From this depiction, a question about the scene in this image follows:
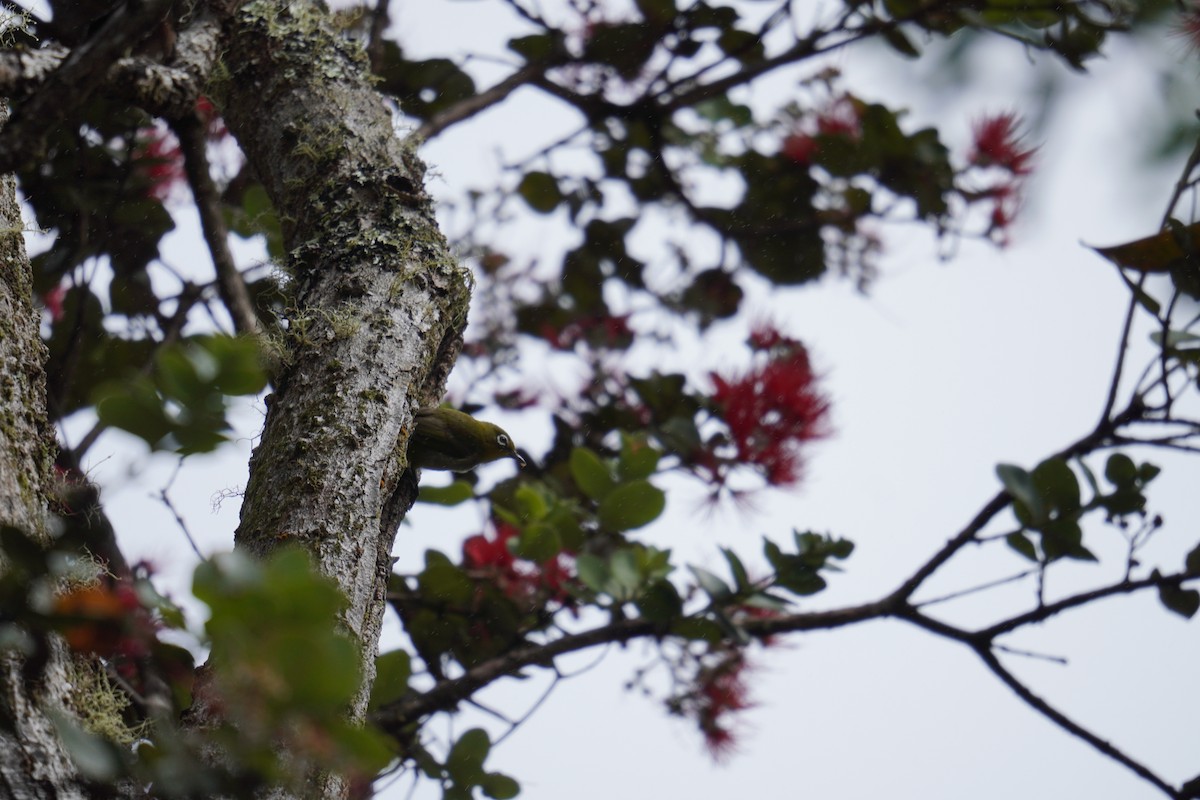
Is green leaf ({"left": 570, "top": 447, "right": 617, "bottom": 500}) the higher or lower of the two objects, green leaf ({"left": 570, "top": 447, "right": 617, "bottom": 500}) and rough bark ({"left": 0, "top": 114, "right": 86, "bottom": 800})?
the higher

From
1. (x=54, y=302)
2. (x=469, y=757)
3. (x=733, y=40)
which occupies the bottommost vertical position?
(x=469, y=757)

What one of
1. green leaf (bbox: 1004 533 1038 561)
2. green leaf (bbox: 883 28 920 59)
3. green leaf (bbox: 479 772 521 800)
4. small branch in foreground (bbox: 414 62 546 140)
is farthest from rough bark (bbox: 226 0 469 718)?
green leaf (bbox: 883 28 920 59)

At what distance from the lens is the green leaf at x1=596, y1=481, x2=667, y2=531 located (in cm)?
176

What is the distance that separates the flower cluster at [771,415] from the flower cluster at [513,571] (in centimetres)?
46

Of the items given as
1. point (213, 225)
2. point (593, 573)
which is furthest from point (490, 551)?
point (213, 225)

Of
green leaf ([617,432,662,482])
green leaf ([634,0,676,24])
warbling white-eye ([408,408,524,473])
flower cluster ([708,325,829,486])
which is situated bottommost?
warbling white-eye ([408,408,524,473])

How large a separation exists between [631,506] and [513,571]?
1.40ft

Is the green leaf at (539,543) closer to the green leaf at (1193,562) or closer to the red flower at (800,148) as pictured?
the green leaf at (1193,562)

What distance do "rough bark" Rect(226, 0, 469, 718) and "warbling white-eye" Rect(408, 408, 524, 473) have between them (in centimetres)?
4

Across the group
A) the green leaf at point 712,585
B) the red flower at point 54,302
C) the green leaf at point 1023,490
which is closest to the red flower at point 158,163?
the red flower at point 54,302

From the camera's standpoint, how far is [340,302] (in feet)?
3.56

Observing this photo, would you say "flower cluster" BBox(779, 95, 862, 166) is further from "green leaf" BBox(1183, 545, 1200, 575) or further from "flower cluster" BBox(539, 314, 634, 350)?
"green leaf" BBox(1183, 545, 1200, 575)

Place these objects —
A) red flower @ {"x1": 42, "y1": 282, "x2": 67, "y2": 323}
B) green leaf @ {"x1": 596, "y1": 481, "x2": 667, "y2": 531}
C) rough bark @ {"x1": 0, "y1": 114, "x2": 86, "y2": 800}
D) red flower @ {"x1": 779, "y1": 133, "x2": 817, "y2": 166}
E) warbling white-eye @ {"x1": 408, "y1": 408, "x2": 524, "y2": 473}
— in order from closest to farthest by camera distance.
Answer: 1. rough bark @ {"x1": 0, "y1": 114, "x2": 86, "y2": 800}
2. warbling white-eye @ {"x1": 408, "y1": 408, "x2": 524, "y2": 473}
3. green leaf @ {"x1": 596, "y1": 481, "x2": 667, "y2": 531}
4. red flower @ {"x1": 42, "y1": 282, "x2": 67, "y2": 323}
5. red flower @ {"x1": 779, "y1": 133, "x2": 817, "y2": 166}

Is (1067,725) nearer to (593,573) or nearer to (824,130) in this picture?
(593,573)
